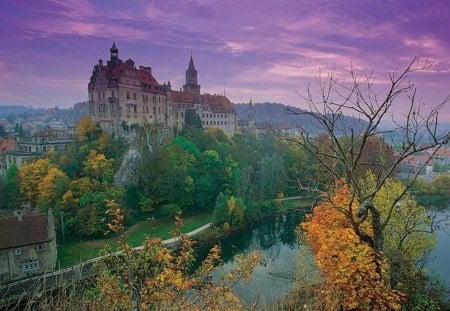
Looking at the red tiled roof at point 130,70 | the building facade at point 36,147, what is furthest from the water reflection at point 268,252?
the building facade at point 36,147

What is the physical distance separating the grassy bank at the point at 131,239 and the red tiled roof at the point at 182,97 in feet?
63.1

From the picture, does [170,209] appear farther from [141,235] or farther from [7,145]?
[7,145]

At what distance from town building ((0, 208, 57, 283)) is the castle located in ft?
55.9

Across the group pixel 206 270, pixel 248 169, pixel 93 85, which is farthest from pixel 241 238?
pixel 93 85

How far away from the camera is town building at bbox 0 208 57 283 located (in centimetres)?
1927

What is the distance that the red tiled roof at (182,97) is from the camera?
153ft

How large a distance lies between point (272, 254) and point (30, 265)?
1522 centimetres

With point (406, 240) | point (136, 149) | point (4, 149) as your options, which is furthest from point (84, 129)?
point (406, 240)

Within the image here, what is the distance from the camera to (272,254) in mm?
24516

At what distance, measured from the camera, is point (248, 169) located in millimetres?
35562

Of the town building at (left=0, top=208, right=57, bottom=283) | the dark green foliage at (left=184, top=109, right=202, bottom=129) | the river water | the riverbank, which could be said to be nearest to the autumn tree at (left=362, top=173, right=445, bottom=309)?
the river water

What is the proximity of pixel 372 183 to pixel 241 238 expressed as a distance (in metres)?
14.0

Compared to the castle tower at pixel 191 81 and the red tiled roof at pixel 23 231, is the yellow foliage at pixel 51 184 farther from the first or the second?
the castle tower at pixel 191 81

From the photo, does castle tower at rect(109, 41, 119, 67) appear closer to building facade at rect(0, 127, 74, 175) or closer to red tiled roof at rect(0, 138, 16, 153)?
building facade at rect(0, 127, 74, 175)
